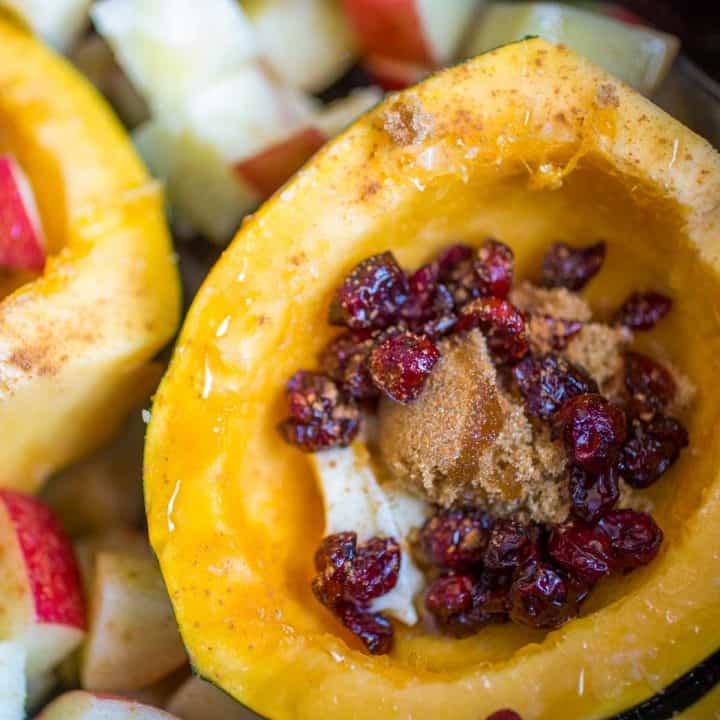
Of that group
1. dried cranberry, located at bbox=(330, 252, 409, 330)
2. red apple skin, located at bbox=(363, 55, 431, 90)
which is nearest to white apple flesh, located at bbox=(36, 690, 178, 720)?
dried cranberry, located at bbox=(330, 252, 409, 330)

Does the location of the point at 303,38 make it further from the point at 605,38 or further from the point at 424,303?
the point at 424,303

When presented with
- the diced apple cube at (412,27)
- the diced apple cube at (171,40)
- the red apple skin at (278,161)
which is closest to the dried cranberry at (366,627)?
the red apple skin at (278,161)

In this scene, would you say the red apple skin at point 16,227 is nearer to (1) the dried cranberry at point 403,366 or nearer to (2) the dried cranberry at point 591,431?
(1) the dried cranberry at point 403,366

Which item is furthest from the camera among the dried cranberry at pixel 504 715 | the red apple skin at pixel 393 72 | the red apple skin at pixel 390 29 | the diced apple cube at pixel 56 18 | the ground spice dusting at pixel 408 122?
the red apple skin at pixel 393 72

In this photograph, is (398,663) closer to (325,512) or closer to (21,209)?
(325,512)

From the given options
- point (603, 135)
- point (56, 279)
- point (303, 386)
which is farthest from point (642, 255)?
point (56, 279)

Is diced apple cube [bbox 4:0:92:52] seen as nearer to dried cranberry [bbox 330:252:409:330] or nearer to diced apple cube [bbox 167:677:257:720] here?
dried cranberry [bbox 330:252:409:330]
